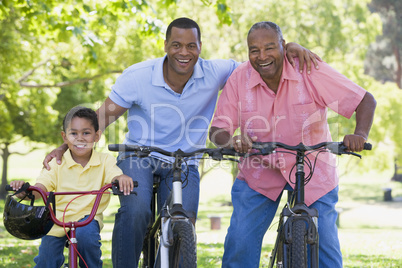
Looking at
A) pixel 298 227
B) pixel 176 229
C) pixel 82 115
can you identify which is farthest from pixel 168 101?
pixel 298 227

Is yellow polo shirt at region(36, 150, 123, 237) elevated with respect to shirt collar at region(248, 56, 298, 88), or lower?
lower

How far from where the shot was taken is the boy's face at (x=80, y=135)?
14.2ft

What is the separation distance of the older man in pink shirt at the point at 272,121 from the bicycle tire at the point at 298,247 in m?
→ 0.53

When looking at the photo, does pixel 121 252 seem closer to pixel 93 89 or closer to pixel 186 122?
pixel 186 122

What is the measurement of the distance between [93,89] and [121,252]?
19.2 meters

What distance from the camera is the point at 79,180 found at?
4.38 metres

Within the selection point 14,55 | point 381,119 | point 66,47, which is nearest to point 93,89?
point 66,47

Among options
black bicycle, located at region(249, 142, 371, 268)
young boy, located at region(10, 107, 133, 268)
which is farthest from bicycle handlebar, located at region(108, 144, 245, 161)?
young boy, located at region(10, 107, 133, 268)

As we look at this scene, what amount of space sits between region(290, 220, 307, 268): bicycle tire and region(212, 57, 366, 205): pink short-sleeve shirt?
2.05 feet

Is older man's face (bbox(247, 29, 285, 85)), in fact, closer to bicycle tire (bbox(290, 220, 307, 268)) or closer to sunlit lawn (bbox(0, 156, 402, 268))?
bicycle tire (bbox(290, 220, 307, 268))

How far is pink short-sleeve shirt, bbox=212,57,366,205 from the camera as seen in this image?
13.7ft

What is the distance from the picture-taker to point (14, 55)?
13.3 m

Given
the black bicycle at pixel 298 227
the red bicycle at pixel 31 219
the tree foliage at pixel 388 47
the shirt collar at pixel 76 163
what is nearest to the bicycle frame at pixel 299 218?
the black bicycle at pixel 298 227

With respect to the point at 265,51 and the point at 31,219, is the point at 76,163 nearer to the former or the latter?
the point at 31,219
